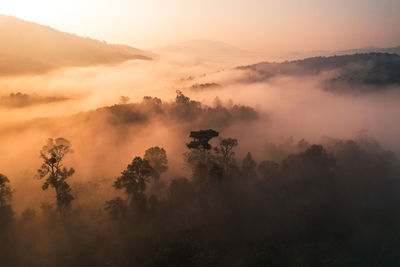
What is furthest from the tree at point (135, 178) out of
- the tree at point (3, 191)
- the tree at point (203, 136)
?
the tree at point (3, 191)

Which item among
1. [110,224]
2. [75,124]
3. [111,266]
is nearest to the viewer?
[111,266]

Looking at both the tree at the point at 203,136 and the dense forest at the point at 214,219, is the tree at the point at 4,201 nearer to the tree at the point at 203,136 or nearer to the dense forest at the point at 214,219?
the dense forest at the point at 214,219

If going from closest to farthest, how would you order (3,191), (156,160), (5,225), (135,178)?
1. (3,191)
2. (5,225)
3. (135,178)
4. (156,160)

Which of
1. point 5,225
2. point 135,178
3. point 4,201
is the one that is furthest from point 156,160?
point 5,225

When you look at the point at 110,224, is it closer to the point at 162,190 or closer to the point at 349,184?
the point at 162,190

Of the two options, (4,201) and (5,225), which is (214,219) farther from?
(4,201)

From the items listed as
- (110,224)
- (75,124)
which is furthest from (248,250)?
(75,124)

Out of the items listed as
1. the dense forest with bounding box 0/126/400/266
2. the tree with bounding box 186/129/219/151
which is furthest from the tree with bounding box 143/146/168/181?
the tree with bounding box 186/129/219/151

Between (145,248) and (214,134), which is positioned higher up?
(214,134)
